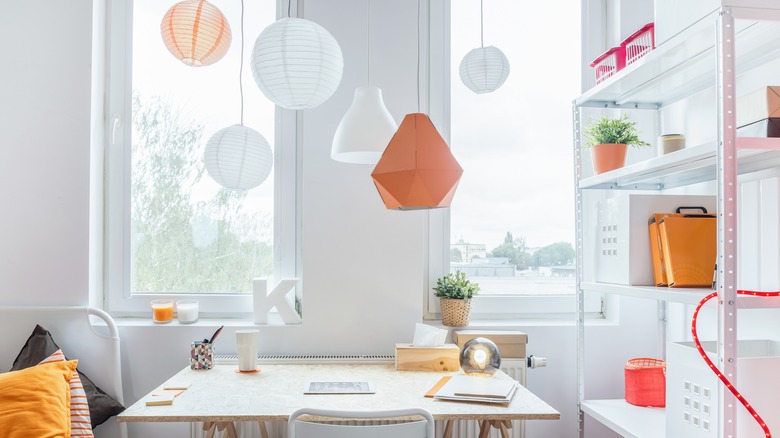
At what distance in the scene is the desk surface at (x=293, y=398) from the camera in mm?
1817

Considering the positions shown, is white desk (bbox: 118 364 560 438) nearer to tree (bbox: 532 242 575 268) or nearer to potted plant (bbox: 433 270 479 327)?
potted plant (bbox: 433 270 479 327)

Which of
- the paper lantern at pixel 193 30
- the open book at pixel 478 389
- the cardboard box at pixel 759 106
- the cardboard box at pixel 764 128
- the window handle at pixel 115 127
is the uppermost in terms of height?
the paper lantern at pixel 193 30

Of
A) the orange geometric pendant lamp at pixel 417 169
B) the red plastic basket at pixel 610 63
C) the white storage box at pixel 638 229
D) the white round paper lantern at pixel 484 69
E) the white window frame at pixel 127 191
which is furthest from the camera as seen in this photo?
the white window frame at pixel 127 191

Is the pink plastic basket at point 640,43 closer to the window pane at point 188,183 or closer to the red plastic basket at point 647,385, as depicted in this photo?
the red plastic basket at point 647,385

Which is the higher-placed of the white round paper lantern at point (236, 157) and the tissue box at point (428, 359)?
the white round paper lantern at point (236, 157)

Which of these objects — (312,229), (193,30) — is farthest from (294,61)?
(312,229)

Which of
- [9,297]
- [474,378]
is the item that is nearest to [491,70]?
[474,378]

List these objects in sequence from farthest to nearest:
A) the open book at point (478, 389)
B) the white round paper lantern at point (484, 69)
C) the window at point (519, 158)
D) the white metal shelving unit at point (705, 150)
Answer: the window at point (519, 158)
the white round paper lantern at point (484, 69)
the open book at point (478, 389)
the white metal shelving unit at point (705, 150)

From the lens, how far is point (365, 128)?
1.96 metres

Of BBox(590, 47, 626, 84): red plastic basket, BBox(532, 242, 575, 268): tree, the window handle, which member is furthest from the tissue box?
the window handle

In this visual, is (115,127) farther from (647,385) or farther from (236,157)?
(647,385)

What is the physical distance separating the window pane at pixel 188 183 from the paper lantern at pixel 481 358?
3.62 ft

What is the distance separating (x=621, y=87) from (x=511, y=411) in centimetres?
128

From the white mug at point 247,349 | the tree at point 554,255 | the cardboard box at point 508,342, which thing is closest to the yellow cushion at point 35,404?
the white mug at point 247,349
